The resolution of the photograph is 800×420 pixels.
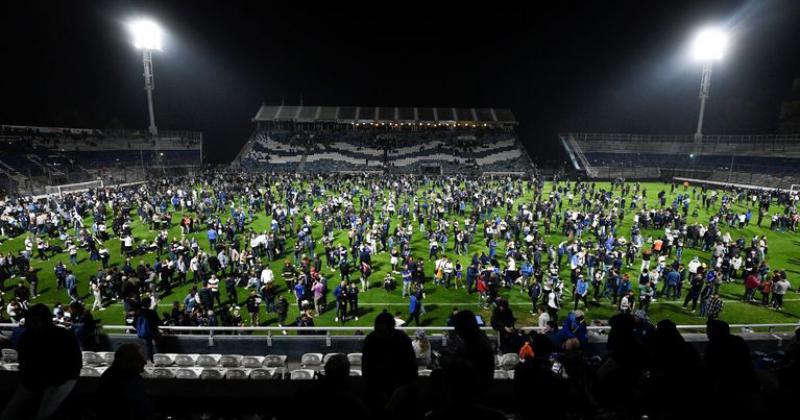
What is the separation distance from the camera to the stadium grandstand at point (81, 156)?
36138mm

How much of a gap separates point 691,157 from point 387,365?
63780 mm

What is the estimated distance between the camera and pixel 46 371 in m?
3.20

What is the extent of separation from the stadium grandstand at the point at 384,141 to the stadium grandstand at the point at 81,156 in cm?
918

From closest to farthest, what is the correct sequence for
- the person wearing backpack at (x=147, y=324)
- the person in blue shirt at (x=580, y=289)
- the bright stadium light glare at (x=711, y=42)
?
the person wearing backpack at (x=147, y=324)
the person in blue shirt at (x=580, y=289)
the bright stadium light glare at (x=711, y=42)

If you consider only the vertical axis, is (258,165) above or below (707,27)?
below

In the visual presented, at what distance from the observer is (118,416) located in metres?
2.80

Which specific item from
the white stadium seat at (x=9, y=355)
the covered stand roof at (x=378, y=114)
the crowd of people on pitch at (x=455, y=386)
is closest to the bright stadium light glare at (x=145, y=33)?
the covered stand roof at (x=378, y=114)

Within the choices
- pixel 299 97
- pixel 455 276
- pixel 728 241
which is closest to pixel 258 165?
pixel 299 97

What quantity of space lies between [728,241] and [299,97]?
6859 centimetres

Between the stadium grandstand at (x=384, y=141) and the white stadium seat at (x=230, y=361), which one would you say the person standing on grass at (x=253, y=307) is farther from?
the stadium grandstand at (x=384, y=141)

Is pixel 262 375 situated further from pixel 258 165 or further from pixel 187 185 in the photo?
pixel 258 165

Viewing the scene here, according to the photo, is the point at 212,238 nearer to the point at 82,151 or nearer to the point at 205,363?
the point at 205,363

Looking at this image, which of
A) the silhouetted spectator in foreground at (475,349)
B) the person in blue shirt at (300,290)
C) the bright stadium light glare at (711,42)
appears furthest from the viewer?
the bright stadium light glare at (711,42)

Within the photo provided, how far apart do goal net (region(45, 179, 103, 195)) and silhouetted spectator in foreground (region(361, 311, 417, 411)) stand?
128ft
